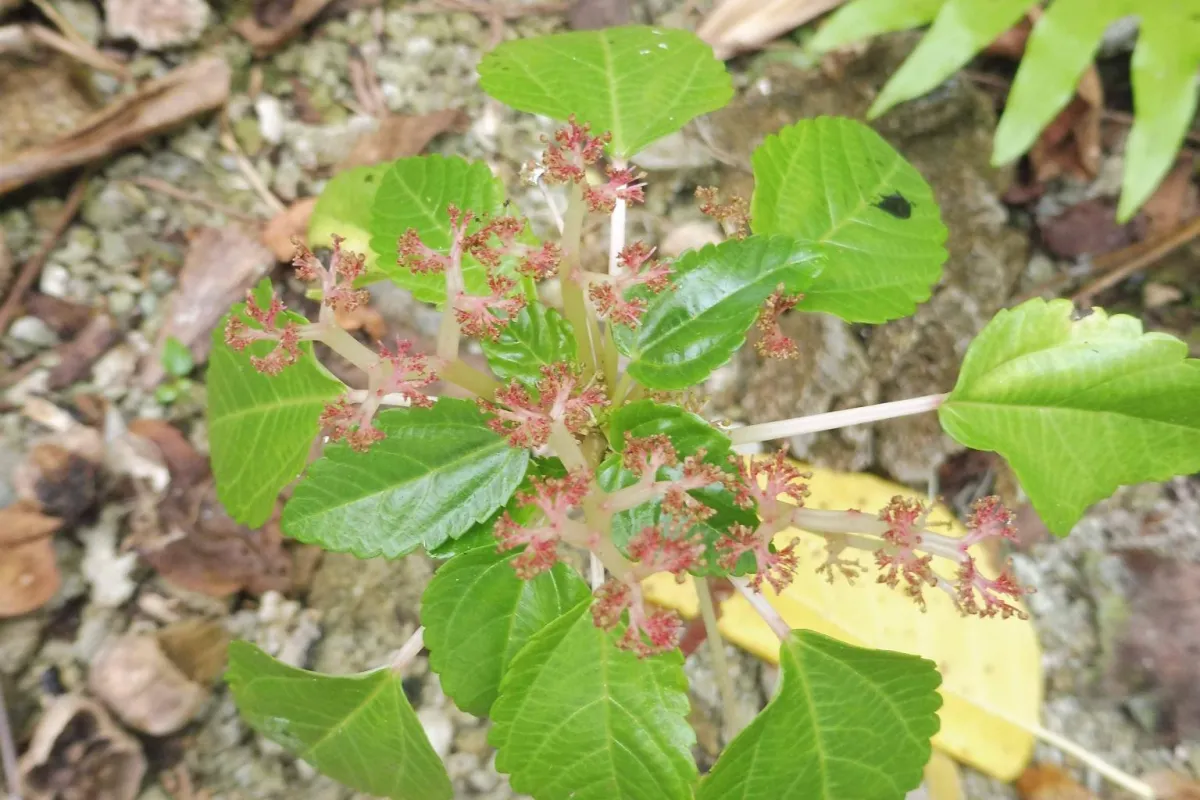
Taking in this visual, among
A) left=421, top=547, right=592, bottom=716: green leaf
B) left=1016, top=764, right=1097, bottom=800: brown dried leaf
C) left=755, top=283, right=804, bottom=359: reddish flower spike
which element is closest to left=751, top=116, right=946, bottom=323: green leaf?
left=755, top=283, right=804, bottom=359: reddish flower spike

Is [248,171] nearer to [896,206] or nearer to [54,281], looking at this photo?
[54,281]

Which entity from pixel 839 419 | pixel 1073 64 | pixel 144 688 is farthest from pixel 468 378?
pixel 1073 64

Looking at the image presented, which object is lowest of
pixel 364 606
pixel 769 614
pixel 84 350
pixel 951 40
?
pixel 364 606

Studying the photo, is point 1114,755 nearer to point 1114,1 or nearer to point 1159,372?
point 1159,372

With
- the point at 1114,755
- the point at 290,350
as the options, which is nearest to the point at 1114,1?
the point at 1114,755

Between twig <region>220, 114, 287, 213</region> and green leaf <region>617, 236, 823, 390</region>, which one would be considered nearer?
green leaf <region>617, 236, 823, 390</region>

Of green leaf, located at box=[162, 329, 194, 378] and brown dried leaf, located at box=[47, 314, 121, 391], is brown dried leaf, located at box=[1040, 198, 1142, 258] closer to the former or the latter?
green leaf, located at box=[162, 329, 194, 378]
